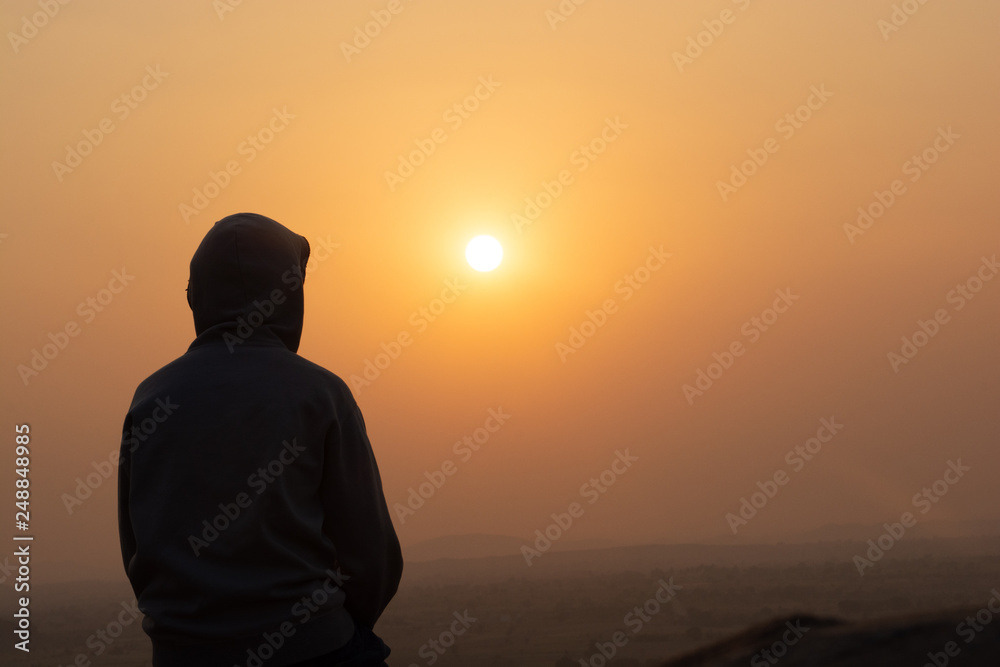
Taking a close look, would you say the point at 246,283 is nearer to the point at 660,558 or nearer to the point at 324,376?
the point at 324,376

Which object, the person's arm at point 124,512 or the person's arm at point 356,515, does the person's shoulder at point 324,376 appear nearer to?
the person's arm at point 356,515

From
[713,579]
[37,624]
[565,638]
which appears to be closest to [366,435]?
[565,638]

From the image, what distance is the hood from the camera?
2.71m

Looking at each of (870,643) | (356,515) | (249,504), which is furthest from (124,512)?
(870,643)

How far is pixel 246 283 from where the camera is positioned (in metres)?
2.75

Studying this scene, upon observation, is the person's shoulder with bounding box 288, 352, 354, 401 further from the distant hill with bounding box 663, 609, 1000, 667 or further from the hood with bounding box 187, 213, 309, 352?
the distant hill with bounding box 663, 609, 1000, 667

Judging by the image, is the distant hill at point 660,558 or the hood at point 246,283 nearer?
the hood at point 246,283

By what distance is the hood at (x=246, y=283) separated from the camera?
8.91 feet

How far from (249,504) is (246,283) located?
73 centimetres

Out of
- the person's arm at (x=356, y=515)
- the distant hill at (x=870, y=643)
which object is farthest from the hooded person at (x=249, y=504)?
the distant hill at (x=870, y=643)

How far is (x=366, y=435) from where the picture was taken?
2662 millimetres

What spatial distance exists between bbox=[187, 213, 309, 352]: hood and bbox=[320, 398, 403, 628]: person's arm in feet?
1.30

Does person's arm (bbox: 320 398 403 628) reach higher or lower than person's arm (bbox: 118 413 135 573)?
higher

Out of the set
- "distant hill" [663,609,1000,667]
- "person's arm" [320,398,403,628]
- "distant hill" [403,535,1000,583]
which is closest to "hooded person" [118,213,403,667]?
"person's arm" [320,398,403,628]
